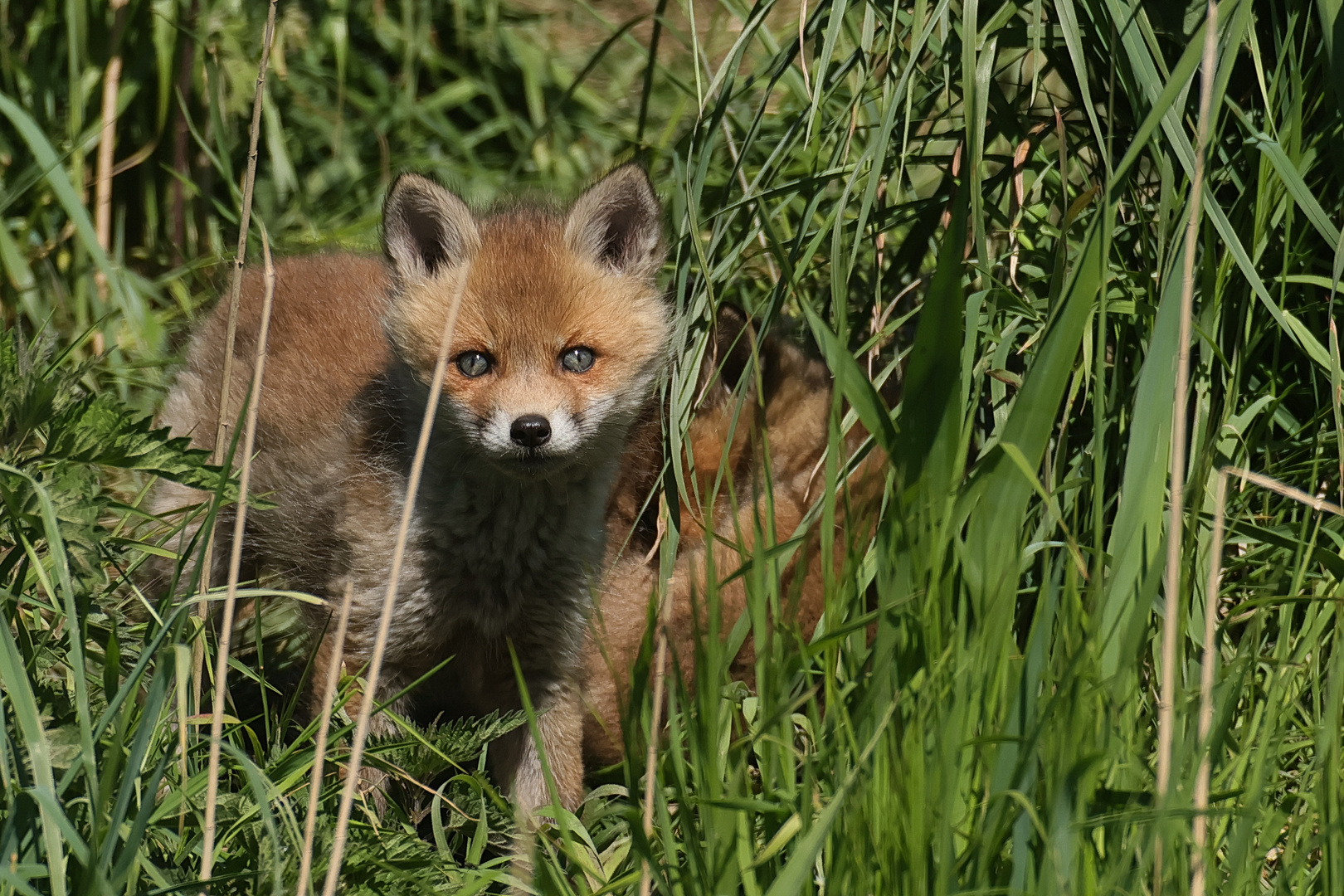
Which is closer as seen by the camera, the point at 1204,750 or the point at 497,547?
the point at 1204,750

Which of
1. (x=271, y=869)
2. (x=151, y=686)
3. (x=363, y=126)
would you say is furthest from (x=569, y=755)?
→ (x=363, y=126)

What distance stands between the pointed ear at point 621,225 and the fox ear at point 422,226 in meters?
0.25

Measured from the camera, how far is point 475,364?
277 centimetres

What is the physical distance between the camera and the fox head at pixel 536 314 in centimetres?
264

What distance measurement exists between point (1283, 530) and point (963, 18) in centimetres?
118

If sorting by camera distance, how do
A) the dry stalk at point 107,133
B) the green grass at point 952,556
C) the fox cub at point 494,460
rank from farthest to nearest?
the dry stalk at point 107,133 < the fox cub at point 494,460 < the green grass at point 952,556

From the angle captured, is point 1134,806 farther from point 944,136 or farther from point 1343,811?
point 944,136

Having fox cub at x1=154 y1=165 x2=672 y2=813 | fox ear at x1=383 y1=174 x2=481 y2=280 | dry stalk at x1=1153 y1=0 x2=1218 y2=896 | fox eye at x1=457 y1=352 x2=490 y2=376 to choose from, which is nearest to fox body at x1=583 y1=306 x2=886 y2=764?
fox cub at x1=154 y1=165 x2=672 y2=813

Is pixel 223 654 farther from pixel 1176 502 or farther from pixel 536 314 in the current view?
pixel 1176 502

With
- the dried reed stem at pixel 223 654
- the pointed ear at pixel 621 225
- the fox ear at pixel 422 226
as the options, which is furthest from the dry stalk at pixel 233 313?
the pointed ear at pixel 621 225

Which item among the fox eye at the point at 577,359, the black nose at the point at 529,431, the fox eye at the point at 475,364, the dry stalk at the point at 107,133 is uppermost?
the dry stalk at the point at 107,133

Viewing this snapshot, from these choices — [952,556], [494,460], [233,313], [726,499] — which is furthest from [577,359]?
[952,556]

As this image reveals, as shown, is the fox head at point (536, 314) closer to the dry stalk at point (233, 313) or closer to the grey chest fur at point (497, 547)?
the grey chest fur at point (497, 547)

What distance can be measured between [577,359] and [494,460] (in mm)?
344
